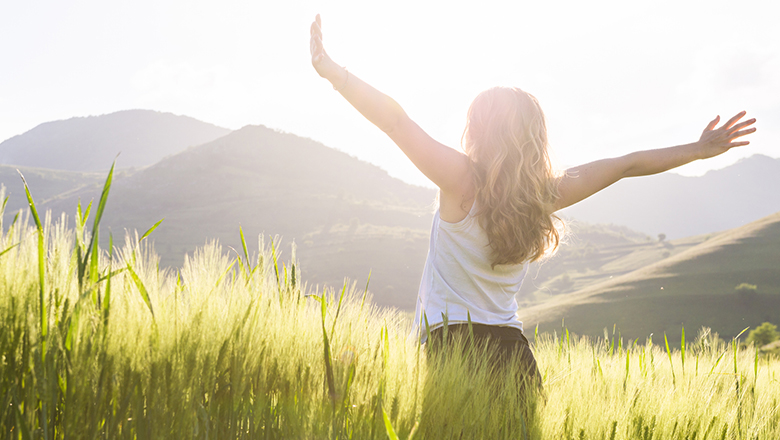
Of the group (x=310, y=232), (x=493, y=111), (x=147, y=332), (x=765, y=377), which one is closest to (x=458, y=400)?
(x=147, y=332)

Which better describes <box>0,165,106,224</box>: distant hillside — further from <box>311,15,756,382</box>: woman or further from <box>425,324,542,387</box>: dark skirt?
<box>425,324,542,387</box>: dark skirt

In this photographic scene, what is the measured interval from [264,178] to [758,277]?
150063mm

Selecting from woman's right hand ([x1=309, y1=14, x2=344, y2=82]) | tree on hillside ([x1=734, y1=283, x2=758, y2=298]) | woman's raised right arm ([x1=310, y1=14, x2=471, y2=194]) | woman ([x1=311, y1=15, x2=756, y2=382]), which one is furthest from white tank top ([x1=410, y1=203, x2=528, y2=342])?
tree on hillside ([x1=734, y1=283, x2=758, y2=298])

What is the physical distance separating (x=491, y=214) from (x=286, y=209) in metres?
150

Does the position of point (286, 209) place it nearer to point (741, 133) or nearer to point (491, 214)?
point (741, 133)

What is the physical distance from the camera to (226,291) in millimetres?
1598

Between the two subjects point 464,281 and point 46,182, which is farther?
point 46,182

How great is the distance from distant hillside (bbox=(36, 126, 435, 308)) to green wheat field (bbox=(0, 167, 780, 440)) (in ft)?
320

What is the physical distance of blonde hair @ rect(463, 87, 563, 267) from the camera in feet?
7.75

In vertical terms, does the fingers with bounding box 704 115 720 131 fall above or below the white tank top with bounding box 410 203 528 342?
above

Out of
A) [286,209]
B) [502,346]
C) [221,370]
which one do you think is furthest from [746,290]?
[286,209]

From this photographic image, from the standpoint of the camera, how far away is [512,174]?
8.00 feet

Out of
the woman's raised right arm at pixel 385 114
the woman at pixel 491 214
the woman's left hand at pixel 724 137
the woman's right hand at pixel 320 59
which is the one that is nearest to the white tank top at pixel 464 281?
the woman at pixel 491 214

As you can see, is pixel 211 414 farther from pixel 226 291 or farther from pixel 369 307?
pixel 369 307
